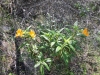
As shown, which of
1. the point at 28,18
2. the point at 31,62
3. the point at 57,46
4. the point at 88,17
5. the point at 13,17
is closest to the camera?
the point at 57,46

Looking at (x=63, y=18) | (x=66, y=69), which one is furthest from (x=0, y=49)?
(x=63, y=18)

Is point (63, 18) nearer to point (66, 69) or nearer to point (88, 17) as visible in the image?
point (88, 17)

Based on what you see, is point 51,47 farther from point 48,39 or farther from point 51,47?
point 48,39

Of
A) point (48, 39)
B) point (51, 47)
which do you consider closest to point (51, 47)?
point (51, 47)

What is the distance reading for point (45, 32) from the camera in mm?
3984

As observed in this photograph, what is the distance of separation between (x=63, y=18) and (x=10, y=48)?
49.7 inches

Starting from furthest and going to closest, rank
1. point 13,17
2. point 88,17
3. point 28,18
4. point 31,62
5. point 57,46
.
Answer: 1. point 88,17
2. point 28,18
3. point 13,17
4. point 31,62
5. point 57,46

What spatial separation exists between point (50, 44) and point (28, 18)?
1.03 meters

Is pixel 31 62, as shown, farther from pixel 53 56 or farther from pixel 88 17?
pixel 88 17

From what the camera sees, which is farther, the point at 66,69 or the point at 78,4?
the point at 78,4

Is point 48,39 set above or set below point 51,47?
above

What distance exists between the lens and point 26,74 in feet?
12.9

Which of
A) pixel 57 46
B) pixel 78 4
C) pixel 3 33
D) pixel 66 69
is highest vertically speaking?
pixel 78 4

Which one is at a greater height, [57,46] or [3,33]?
[3,33]
